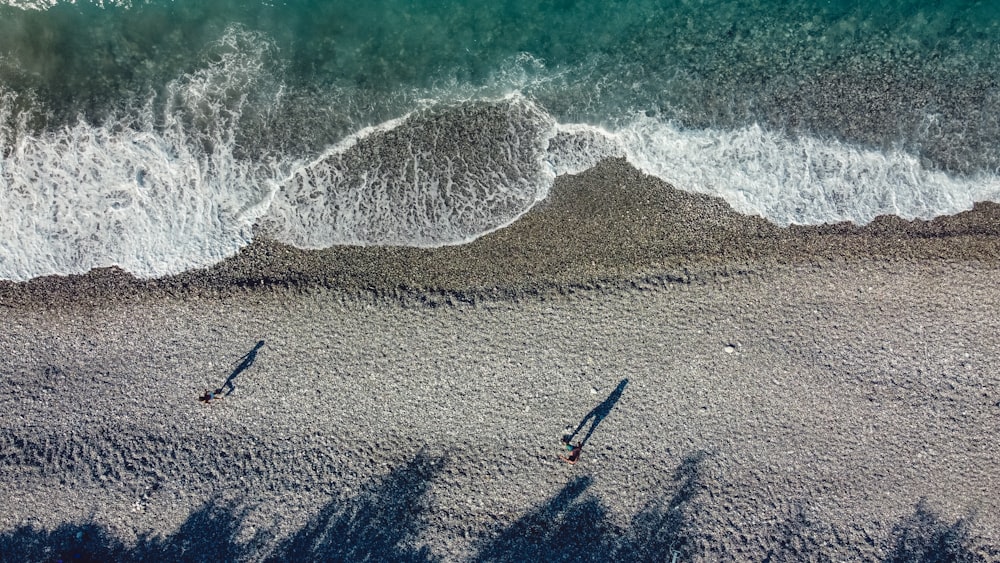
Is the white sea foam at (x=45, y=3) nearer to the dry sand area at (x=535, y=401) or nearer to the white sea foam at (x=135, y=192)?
the white sea foam at (x=135, y=192)

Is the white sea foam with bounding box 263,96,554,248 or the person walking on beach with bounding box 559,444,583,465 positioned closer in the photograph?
the person walking on beach with bounding box 559,444,583,465

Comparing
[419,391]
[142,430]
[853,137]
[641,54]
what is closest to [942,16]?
[853,137]

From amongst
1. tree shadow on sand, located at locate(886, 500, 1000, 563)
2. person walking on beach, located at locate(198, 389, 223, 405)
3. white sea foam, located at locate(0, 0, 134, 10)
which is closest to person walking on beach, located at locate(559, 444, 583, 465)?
tree shadow on sand, located at locate(886, 500, 1000, 563)

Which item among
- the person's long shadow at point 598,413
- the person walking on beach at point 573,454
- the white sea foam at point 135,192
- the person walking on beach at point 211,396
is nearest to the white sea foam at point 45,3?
the white sea foam at point 135,192

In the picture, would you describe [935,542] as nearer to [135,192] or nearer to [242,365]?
[242,365]

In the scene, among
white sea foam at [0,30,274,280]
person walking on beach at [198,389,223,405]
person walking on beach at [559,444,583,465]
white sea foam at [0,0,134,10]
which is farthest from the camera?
white sea foam at [0,0,134,10]

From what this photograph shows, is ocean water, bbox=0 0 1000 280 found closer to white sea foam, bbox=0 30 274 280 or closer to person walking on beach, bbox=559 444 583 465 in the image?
white sea foam, bbox=0 30 274 280

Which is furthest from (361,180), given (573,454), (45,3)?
(45,3)
